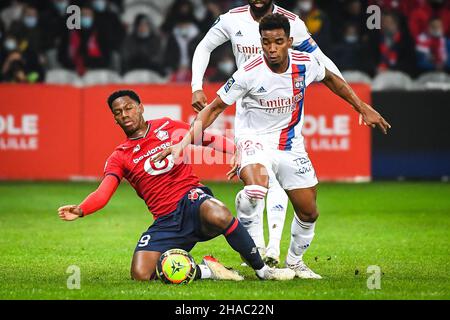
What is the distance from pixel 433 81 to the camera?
734 inches

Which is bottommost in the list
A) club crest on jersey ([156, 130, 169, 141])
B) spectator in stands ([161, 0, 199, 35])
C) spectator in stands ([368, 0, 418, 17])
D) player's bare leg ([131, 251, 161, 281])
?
player's bare leg ([131, 251, 161, 281])

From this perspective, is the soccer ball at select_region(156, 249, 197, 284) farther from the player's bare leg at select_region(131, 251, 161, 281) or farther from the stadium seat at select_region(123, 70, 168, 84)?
the stadium seat at select_region(123, 70, 168, 84)

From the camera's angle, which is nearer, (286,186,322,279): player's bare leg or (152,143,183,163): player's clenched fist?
(152,143,183,163): player's clenched fist

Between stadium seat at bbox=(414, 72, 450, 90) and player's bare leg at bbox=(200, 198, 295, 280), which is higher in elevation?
stadium seat at bbox=(414, 72, 450, 90)

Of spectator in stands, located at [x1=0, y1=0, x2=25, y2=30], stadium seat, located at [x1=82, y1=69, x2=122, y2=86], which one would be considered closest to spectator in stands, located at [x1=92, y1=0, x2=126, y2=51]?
stadium seat, located at [x1=82, y1=69, x2=122, y2=86]

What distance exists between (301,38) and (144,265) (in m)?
2.51

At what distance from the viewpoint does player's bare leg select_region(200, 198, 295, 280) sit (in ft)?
28.0

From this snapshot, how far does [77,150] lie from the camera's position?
57.3 ft

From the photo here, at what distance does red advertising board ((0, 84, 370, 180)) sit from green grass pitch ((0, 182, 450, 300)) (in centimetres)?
45

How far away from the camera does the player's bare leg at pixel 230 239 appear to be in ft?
28.0

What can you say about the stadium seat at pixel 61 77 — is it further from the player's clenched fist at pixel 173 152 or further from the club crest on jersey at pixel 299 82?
the player's clenched fist at pixel 173 152

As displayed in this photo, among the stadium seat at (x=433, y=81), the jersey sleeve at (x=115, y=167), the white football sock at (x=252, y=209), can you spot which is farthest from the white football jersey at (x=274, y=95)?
the stadium seat at (x=433, y=81)

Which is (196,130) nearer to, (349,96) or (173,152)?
(173,152)
